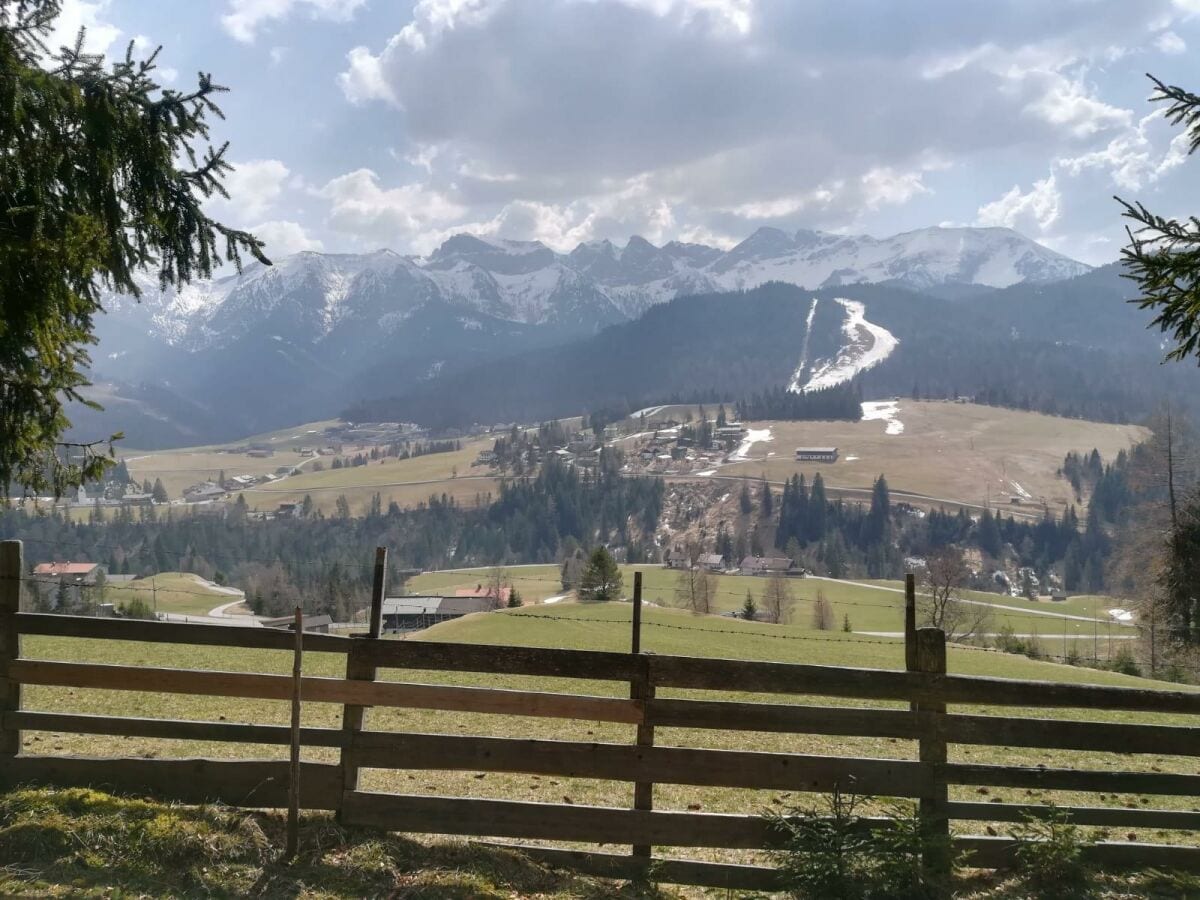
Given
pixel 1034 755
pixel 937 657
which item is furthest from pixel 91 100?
pixel 1034 755

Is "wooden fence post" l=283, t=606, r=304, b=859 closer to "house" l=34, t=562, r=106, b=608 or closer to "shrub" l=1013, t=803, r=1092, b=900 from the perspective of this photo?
"shrub" l=1013, t=803, r=1092, b=900

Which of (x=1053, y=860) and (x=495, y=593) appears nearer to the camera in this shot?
(x=1053, y=860)

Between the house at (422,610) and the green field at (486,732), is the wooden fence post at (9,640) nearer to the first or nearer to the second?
the green field at (486,732)

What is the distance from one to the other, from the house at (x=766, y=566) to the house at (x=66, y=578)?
121422mm

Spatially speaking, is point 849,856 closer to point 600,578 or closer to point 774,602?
point 600,578

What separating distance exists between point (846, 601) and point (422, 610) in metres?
61.9

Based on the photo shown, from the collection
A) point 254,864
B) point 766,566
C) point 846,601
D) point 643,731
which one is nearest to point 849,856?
point 643,731

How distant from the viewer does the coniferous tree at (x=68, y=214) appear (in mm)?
7824

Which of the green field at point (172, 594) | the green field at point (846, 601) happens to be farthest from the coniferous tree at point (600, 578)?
the green field at point (172, 594)

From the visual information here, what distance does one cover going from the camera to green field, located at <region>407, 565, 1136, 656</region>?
104312 millimetres

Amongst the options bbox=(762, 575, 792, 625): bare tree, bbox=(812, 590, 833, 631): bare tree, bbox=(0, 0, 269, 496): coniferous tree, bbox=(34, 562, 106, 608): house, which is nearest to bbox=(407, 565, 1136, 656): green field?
bbox=(762, 575, 792, 625): bare tree

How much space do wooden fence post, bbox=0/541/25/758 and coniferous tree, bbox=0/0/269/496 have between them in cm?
106

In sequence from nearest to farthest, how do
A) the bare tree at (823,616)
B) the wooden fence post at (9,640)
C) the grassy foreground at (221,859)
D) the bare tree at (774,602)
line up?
the grassy foreground at (221,859) → the wooden fence post at (9,640) → the bare tree at (823,616) → the bare tree at (774,602)

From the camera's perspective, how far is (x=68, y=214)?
8.39 meters
